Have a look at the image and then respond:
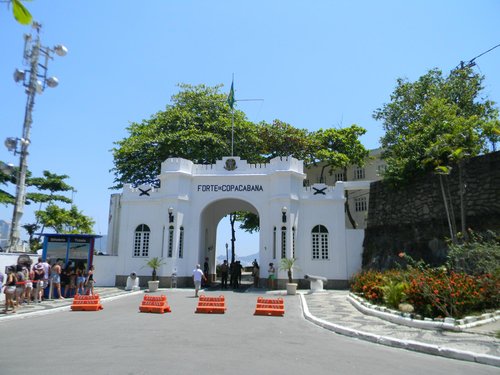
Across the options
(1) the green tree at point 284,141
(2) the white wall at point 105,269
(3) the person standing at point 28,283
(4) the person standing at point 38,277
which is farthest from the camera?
(1) the green tree at point 284,141

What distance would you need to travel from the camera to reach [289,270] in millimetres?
20688

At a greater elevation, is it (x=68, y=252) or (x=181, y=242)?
(x=181, y=242)

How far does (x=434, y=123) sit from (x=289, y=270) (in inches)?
439

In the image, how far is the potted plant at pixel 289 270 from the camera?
19.4m

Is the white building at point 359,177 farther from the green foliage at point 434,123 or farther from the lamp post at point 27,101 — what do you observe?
the lamp post at point 27,101

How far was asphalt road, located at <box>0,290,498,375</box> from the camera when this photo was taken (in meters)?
6.19

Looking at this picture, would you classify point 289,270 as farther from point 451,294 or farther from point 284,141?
point 284,141

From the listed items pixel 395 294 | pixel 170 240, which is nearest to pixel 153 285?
pixel 170 240

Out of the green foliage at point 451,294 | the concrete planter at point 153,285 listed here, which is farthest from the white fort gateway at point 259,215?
the green foliage at point 451,294

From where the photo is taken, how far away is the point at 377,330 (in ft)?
32.0

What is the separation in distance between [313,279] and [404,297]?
9557 millimetres

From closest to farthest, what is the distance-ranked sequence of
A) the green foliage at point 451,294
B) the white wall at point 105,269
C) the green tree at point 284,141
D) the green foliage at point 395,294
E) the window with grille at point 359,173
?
the green foliage at point 451,294 → the green foliage at point 395,294 → the white wall at point 105,269 → the green tree at point 284,141 → the window with grille at point 359,173

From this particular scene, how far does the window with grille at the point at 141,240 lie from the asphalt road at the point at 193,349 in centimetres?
1219

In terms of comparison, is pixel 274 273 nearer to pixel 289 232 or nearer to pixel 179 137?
pixel 289 232
